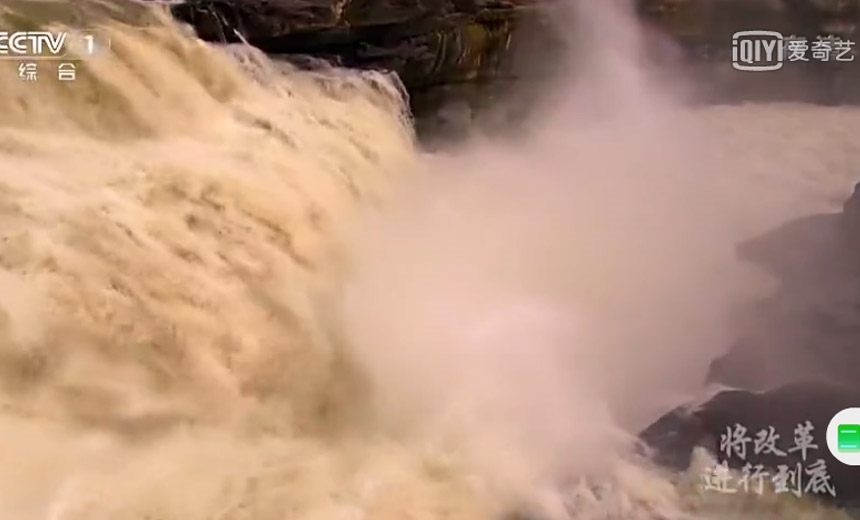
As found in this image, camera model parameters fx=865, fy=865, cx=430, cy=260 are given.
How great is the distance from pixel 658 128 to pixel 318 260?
2.30ft

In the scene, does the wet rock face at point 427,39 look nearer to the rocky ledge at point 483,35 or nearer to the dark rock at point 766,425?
the rocky ledge at point 483,35

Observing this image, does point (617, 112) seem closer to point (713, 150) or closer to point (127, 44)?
point (713, 150)

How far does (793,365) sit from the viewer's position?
3.82 feet

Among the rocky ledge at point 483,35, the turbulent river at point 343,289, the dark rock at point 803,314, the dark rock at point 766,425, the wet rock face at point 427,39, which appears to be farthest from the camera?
the wet rock face at point 427,39

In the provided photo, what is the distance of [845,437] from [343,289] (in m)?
→ 0.66

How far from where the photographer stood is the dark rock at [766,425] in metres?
1.05

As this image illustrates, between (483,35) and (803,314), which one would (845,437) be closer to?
(803,314)

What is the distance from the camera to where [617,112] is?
1.62 m

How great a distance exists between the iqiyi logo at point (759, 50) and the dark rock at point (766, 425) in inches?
18.2

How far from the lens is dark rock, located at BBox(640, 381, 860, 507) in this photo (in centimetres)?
105

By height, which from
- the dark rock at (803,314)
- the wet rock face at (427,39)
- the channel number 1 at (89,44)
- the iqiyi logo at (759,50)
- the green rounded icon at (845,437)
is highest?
the wet rock face at (427,39)

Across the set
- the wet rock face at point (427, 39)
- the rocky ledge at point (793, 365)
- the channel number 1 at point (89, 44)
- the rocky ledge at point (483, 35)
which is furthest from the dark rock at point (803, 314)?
the channel number 1 at point (89, 44)

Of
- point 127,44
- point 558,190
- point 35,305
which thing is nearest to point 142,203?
point 35,305

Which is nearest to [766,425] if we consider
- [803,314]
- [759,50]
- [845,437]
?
[845,437]
